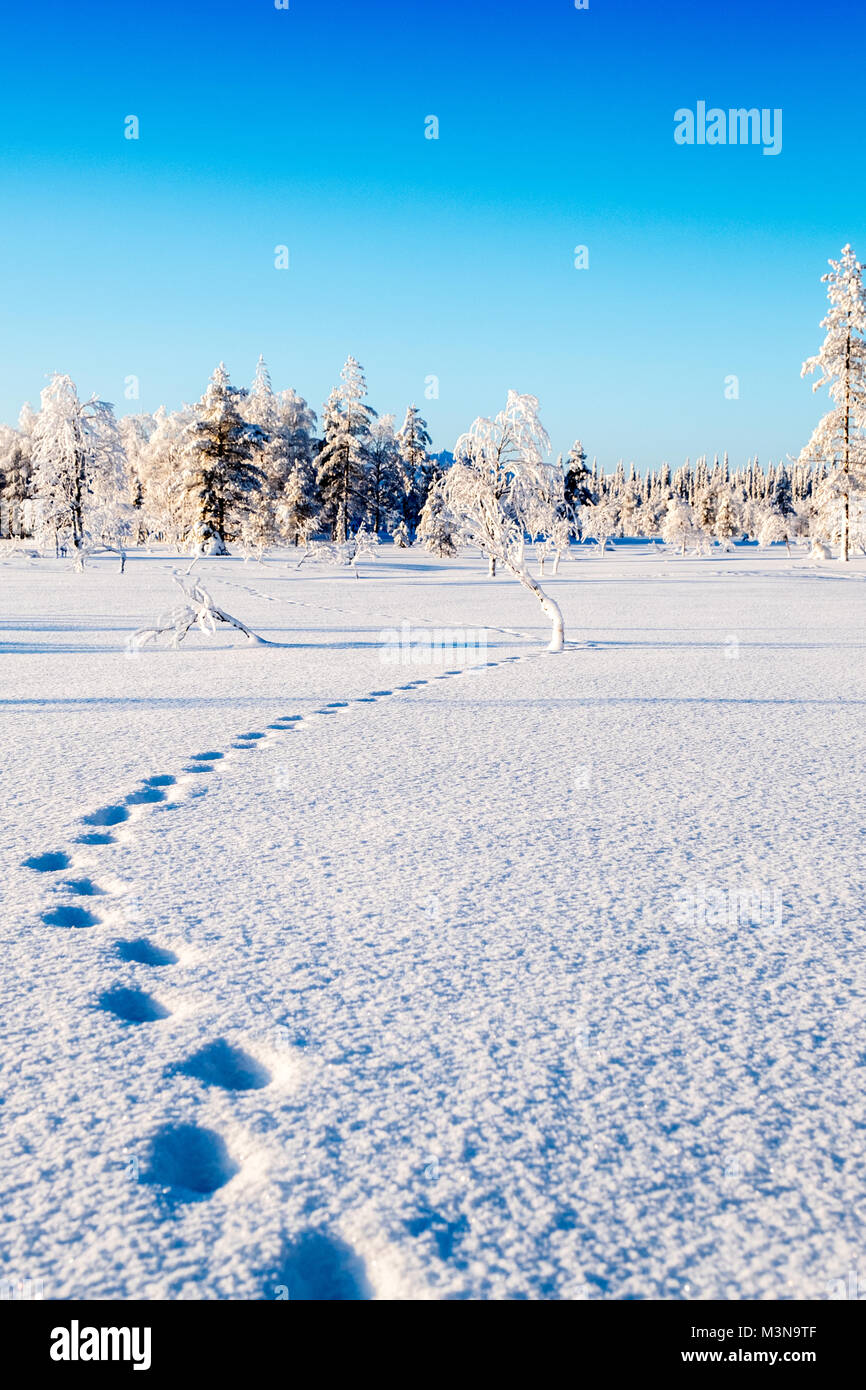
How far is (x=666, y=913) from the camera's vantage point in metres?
3.31

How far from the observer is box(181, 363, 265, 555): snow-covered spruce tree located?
131ft

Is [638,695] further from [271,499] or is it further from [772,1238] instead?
[271,499]

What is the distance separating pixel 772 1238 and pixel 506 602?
20829mm

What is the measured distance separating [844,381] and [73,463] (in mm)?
30438

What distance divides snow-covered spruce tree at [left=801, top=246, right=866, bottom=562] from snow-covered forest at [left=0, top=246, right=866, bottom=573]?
0.16ft

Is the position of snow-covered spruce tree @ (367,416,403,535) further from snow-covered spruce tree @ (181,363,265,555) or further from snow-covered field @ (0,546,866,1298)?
snow-covered field @ (0,546,866,1298)

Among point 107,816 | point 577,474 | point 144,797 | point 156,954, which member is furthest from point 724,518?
point 156,954

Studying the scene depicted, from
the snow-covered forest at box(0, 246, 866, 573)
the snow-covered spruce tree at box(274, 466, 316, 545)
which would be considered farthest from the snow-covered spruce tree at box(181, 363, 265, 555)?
the snow-covered spruce tree at box(274, 466, 316, 545)

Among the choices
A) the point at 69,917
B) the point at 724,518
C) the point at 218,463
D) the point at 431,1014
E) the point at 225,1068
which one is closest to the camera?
the point at 225,1068

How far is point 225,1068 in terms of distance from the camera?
2344mm

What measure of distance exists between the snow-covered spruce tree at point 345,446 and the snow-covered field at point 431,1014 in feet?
141

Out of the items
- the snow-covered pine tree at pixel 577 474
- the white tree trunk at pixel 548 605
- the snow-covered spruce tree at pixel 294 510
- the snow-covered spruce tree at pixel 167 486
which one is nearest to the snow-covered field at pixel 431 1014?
the white tree trunk at pixel 548 605

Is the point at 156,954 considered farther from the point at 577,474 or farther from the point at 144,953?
the point at 577,474
